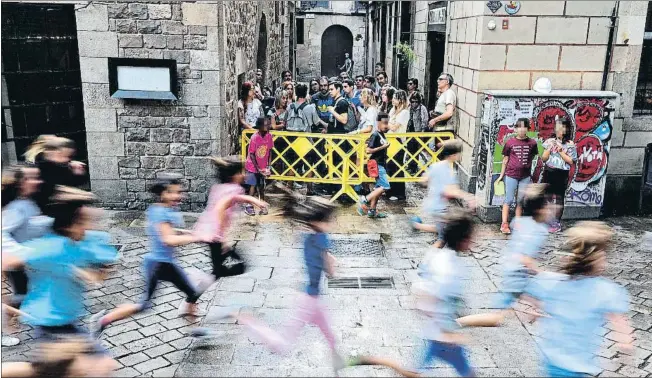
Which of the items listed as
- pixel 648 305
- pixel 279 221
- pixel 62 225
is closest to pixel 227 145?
pixel 279 221

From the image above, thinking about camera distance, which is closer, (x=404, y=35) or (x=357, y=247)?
(x=357, y=247)

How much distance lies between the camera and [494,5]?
8.91 m

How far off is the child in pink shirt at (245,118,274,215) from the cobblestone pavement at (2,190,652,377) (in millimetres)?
712

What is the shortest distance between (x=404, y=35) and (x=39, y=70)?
12872 millimetres

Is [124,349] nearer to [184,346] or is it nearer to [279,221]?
[184,346]

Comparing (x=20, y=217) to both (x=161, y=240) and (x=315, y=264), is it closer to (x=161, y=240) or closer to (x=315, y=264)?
(x=161, y=240)

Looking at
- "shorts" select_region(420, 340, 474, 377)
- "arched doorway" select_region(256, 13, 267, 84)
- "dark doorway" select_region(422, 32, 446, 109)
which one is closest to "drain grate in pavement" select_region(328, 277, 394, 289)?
"shorts" select_region(420, 340, 474, 377)

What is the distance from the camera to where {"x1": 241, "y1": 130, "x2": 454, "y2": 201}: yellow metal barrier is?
32.0 feet

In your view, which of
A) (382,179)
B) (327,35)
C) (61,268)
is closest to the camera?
(61,268)

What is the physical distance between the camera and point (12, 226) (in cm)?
512

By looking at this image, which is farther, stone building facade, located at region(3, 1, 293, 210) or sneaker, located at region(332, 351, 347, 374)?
stone building facade, located at region(3, 1, 293, 210)

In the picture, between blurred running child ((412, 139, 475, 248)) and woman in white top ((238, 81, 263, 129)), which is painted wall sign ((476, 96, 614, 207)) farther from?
woman in white top ((238, 81, 263, 129))

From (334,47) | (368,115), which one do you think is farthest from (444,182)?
(334,47)

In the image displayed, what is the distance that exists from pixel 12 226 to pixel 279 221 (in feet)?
14.6
